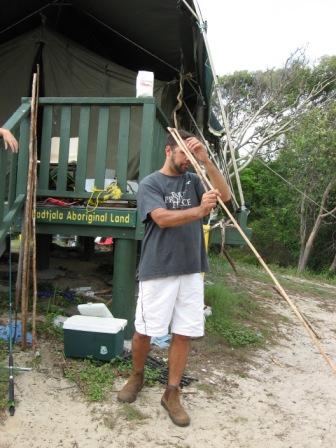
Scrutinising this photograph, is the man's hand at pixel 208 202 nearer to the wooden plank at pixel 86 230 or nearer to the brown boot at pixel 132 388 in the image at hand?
the brown boot at pixel 132 388

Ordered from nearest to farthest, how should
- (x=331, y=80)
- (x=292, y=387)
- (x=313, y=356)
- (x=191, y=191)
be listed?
1. (x=191, y=191)
2. (x=292, y=387)
3. (x=313, y=356)
4. (x=331, y=80)

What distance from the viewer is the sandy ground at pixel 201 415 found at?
2701mm

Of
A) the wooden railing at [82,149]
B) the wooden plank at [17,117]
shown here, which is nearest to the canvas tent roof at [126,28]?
the wooden railing at [82,149]

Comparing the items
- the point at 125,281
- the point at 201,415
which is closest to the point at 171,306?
the point at 201,415

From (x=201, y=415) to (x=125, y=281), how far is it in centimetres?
144

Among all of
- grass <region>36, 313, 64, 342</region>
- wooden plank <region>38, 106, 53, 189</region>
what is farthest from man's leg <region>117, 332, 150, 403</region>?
wooden plank <region>38, 106, 53, 189</region>

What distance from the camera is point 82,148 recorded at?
4.22 metres

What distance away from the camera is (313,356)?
4.72m

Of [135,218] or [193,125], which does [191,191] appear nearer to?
[135,218]

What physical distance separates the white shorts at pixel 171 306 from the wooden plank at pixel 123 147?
4.72 feet

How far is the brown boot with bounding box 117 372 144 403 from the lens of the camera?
308cm

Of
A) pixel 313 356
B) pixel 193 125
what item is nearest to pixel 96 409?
pixel 313 356

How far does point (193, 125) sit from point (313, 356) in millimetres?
3587

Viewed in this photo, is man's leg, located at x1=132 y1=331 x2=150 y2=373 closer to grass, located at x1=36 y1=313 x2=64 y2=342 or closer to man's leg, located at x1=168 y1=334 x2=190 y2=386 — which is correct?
man's leg, located at x1=168 y1=334 x2=190 y2=386
